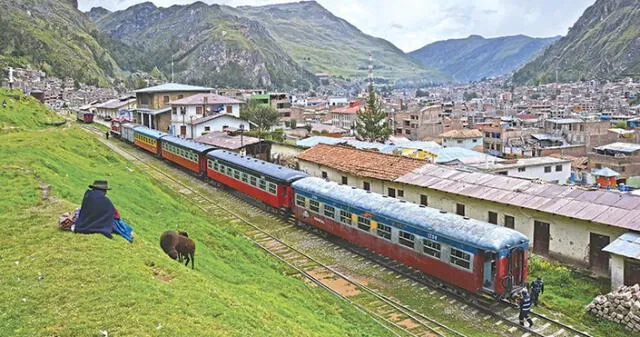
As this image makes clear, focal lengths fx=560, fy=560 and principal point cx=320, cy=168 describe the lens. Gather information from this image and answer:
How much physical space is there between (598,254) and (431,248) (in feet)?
22.0

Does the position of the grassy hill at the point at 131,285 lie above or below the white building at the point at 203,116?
below

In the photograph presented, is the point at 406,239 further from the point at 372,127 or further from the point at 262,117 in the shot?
the point at 262,117

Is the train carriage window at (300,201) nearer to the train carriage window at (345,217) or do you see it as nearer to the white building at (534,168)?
the train carriage window at (345,217)

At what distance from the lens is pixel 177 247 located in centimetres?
1494

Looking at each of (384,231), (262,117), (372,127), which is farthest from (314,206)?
(262,117)

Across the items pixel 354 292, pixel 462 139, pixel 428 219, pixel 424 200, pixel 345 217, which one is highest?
pixel 428 219

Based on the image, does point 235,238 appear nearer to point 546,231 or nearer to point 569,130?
point 546,231

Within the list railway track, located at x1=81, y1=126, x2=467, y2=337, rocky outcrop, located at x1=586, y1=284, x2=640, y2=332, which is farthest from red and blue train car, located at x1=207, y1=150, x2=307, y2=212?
rocky outcrop, located at x1=586, y1=284, x2=640, y2=332

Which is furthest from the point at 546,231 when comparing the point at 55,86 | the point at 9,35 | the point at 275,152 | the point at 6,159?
the point at 9,35

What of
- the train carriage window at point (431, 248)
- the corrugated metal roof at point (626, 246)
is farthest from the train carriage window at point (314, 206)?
the corrugated metal roof at point (626, 246)

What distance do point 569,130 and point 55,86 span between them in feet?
337

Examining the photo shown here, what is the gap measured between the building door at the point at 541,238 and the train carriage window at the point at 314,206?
9818mm

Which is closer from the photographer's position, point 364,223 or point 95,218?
point 95,218

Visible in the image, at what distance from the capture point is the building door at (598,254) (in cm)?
2097
